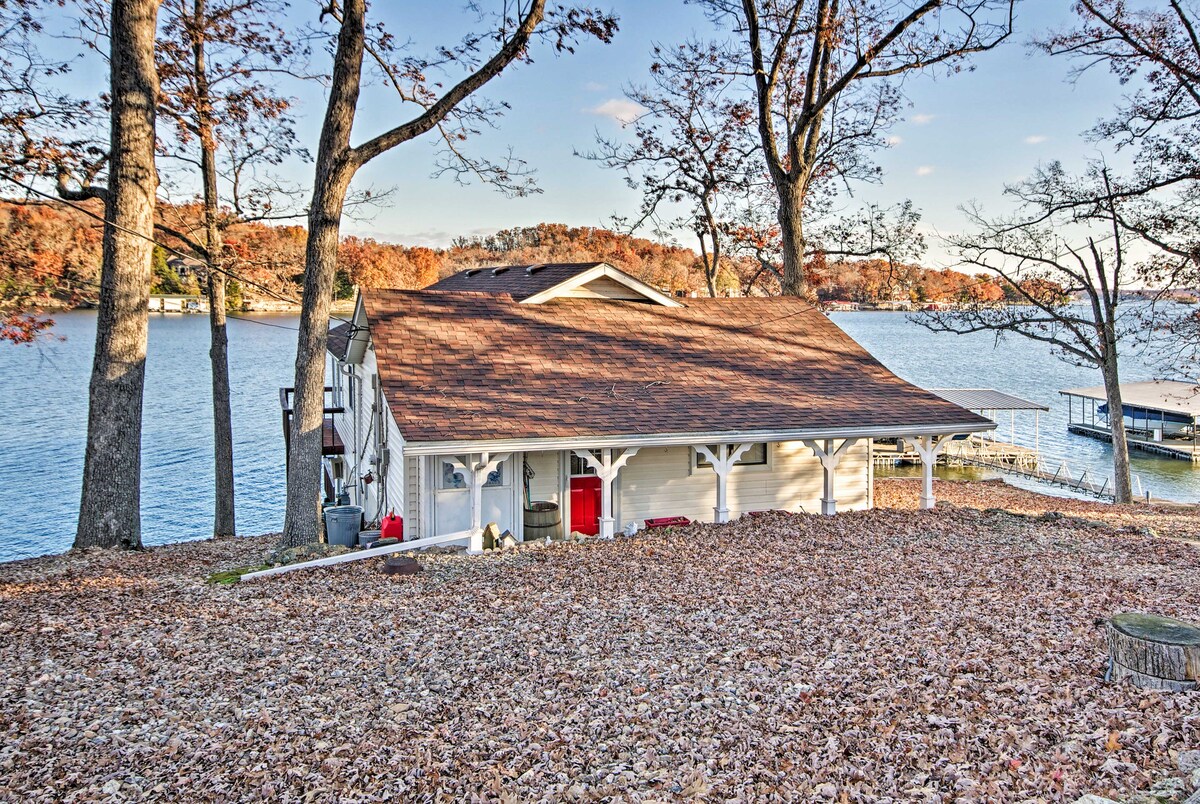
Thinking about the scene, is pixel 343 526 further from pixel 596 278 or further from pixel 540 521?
pixel 596 278

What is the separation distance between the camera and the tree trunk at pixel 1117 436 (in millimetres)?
22828

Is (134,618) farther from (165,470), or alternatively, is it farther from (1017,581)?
(165,470)

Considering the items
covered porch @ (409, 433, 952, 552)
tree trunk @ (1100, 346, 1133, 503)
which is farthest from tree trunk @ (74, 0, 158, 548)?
tree trunk @ (1100, 346, 1133, 503)

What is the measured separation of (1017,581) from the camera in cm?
936

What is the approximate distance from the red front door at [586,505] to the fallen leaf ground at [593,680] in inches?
130

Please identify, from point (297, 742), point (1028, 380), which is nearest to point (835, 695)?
point (297, 742)

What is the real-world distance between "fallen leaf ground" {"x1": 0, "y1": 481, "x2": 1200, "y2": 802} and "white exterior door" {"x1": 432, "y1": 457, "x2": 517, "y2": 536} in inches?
82.9

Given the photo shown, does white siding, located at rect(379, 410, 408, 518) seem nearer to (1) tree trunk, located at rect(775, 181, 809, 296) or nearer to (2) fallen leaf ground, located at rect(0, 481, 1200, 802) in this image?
(2) fallen leaf ground, located at rect(0, 481, 1200, 802)

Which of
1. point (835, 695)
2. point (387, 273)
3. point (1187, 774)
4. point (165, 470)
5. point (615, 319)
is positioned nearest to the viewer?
point (1187, 774)

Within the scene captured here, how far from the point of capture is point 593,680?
21.4 ft

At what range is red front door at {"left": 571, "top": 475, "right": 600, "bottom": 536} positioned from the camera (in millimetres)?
14055

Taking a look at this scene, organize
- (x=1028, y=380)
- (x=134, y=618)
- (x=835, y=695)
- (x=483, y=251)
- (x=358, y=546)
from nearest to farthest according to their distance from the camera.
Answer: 1. (x=835, y=695)
2. (x=134, y=618)
3. (x=358, y=546)
4. (x=1028, y=380)
5. (x=483, y=251)

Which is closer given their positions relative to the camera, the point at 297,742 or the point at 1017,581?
the point at 297,742

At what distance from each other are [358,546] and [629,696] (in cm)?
821
